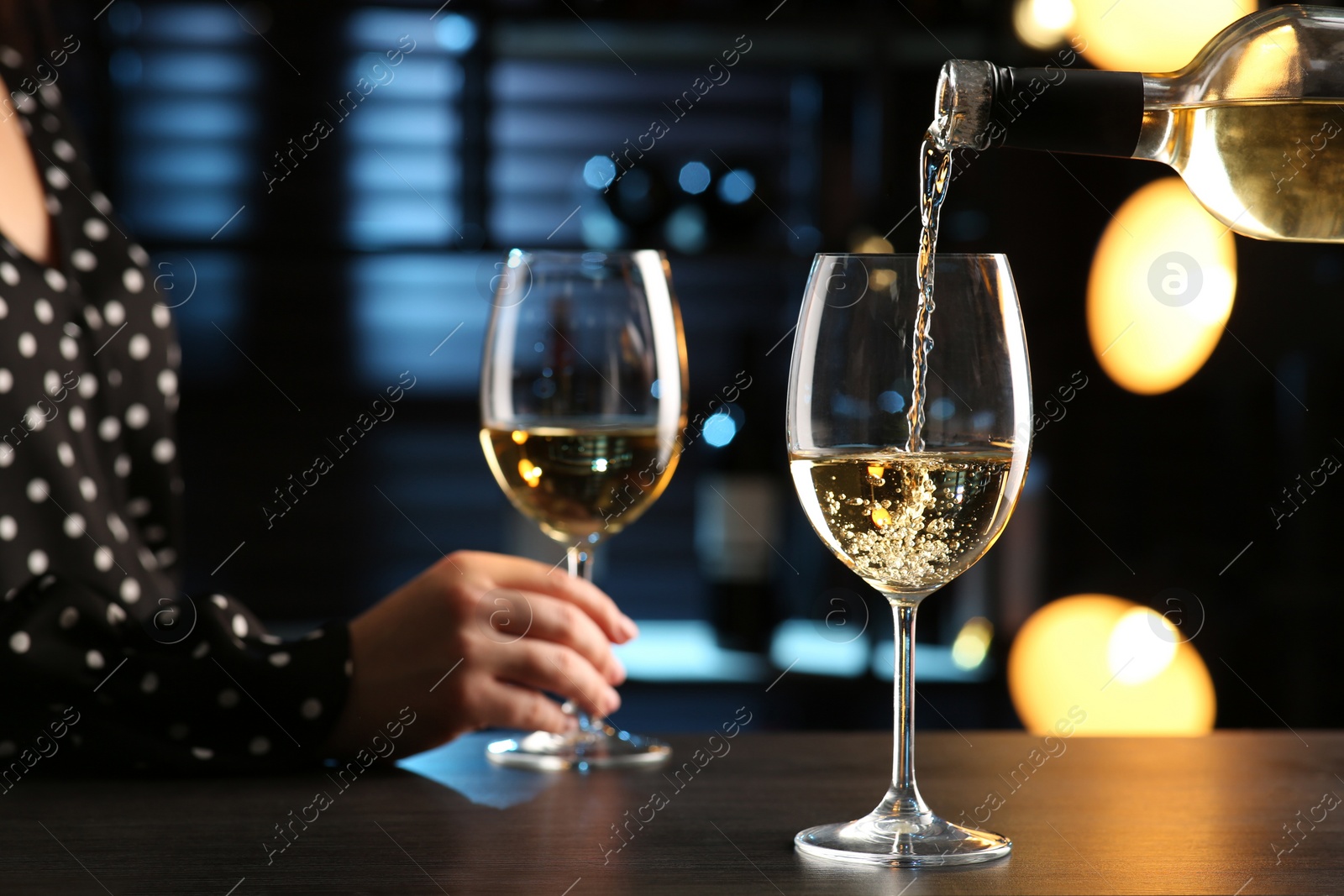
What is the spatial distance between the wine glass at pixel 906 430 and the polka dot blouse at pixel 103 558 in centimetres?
33

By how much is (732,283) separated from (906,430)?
5.77 ft

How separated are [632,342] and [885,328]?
1.06 feet

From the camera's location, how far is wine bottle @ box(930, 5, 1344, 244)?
60 centimetres

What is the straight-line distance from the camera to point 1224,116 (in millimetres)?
677

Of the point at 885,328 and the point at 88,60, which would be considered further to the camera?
the point at 88,60

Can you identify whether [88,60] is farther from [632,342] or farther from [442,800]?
[442,800]

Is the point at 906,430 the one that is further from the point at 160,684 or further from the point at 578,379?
the point at 160,684

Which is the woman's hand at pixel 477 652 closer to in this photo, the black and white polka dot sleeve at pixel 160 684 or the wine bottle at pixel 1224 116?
the black and white polka dot sleeve at pixel 160 684

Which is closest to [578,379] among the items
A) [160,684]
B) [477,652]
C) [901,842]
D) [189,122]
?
[477,652]

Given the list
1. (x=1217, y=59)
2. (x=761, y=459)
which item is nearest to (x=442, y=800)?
(x=1217, y=59)

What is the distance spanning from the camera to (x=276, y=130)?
2.21 metres

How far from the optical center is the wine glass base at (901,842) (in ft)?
1.76

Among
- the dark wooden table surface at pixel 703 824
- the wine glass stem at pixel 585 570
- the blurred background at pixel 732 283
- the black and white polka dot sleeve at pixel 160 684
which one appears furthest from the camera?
the blurred background at pixel 732 283

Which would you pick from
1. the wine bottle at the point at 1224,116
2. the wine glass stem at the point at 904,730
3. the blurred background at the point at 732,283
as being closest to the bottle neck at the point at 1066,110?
the wine bottle at the point at 1224,116
